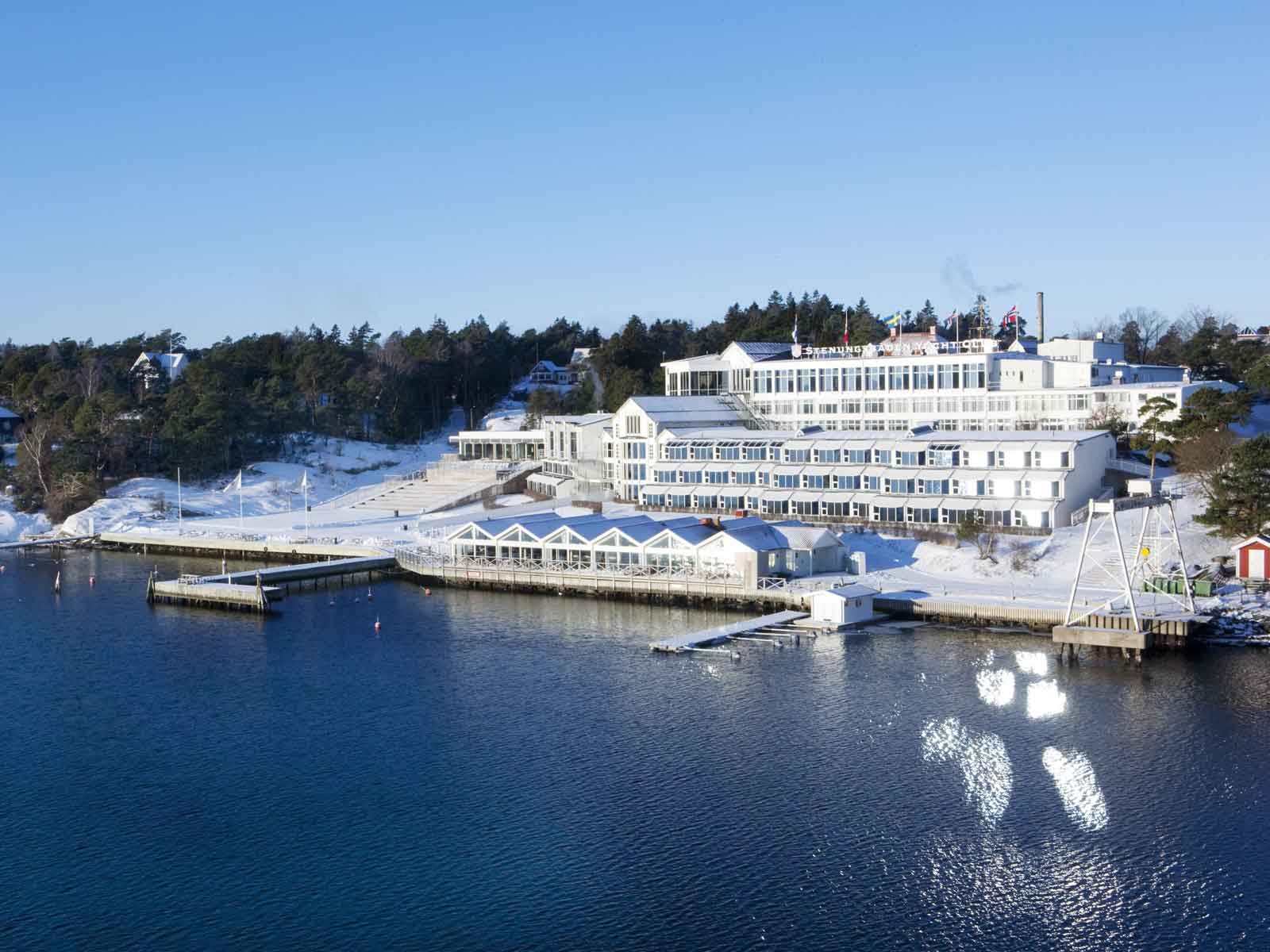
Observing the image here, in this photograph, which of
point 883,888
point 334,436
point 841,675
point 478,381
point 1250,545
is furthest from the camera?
point 478,381

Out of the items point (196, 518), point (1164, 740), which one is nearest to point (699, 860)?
point (1164, 740)

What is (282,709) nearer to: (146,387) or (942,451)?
(942,451)

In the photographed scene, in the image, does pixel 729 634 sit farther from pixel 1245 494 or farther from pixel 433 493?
pixel 433 493

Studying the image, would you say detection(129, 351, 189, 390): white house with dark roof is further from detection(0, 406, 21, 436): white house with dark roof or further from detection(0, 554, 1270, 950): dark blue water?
detection(0, 554, 1270, 950): dark blue water

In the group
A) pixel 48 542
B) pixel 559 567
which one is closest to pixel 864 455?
pixel 559 567

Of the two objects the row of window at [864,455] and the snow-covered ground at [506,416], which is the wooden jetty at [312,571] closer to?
the row of window at [864,455]
